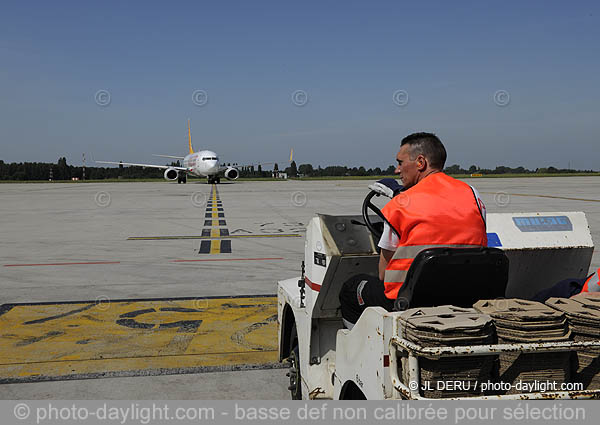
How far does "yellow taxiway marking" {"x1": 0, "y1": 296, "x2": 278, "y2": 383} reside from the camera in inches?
201

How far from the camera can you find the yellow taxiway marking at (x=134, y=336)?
5.10m

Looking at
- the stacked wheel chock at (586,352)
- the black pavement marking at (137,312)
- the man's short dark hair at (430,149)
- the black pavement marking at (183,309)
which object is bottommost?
the black pavement marking at (183,309)

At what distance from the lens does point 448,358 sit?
2.22m

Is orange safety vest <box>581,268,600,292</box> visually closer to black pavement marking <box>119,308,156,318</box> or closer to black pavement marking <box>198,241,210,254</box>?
black pavement marking <box>119,308,156,318</box>

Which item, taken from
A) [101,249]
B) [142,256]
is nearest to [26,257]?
[101,249]

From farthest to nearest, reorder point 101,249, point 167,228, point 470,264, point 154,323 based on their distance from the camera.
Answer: point 167,228 → point 101,249 → point 154,323 → point 470,264

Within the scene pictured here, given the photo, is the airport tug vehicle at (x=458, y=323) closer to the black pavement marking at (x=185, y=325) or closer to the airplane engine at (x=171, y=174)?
the black pavement marking at (x=185, y=325)

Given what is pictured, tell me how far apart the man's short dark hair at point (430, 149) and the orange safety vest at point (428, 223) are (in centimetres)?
29

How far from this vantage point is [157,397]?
436cm

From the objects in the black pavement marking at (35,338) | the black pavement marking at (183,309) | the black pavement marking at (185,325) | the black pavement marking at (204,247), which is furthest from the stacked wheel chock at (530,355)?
the black pavement marking at (204,247)

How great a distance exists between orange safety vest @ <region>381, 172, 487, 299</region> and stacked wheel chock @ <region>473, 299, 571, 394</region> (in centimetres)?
56

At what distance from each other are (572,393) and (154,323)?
16.4ft

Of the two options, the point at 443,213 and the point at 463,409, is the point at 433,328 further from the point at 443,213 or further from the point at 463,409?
the point at 443,213

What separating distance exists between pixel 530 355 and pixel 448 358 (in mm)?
394
